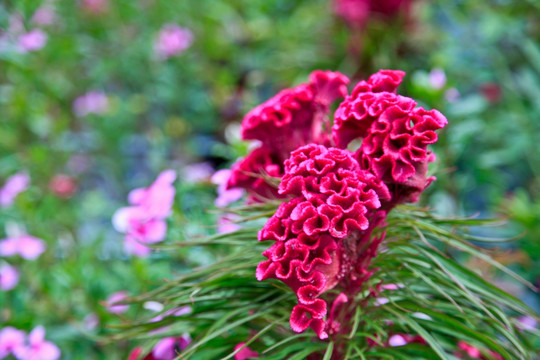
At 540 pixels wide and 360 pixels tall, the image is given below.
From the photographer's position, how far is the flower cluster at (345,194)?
0.52 metres

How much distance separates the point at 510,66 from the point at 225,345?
5.66 ft

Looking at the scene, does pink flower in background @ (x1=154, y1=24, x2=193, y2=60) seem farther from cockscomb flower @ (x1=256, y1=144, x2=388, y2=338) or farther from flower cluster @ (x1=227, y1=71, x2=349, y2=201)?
cockscomb flower @ (x1=256, y1=144, x2=388, y2=338)

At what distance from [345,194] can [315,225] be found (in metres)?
0.05

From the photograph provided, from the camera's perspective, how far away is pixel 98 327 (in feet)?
3.38

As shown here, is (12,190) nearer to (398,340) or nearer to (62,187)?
(62,187)

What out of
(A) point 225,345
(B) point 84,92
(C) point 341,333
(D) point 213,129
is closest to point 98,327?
(A) point 225,345

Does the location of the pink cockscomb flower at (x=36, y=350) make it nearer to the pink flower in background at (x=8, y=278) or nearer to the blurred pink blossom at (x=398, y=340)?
the pink flower in background at (x=8, y=278)

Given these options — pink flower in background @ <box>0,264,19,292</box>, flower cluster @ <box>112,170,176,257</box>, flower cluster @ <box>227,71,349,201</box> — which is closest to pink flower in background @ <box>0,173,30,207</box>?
pink flower in background @ <box>0,264,19,292</box>

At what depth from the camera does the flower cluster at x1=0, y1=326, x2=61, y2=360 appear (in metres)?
0.93

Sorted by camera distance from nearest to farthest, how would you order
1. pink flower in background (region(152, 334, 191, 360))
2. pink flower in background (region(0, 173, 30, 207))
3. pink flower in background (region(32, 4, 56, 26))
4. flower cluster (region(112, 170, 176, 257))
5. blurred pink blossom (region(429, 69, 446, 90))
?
1. pink flower in background (region(152, 334, 191, 360))
2. flower cluster (region(112, 170, 176, 257))
3. blurred pink blossom (region(429, 69, 446, 90))
4. pink flower in background (region(0, 173, 30, 207))
5. pink flower in background (region(32, 4, 56, 26))

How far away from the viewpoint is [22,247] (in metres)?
1.21

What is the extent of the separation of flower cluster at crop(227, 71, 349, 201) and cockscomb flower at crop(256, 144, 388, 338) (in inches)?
5.3

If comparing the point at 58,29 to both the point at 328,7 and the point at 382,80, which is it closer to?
the point at 328,7

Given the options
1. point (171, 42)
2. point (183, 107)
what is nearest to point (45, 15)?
point (171, 42)
